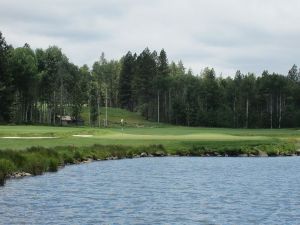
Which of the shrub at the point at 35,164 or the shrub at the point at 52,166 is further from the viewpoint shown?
the shrub at the point at 52,166

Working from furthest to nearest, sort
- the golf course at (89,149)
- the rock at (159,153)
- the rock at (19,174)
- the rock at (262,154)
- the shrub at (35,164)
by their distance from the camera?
the rock at (262,154) < the rock at (159,153) < the golf course at (89,149) < the shrub at (35,164) < the rock at (19,174)

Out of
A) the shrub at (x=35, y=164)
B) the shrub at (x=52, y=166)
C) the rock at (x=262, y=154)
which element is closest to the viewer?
the shrub at (x=35, y=164)

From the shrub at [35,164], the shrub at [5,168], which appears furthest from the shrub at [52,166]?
the shrub at [5,168]

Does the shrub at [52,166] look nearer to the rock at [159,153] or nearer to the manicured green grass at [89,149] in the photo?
the manicured green grass at [89,149]

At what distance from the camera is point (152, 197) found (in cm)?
3416

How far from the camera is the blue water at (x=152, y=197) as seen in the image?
27141 mm

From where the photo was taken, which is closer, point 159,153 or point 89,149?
point 89,149

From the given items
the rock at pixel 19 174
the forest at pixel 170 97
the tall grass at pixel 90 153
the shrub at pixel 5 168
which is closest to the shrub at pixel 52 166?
the tall grass at pixel 90 153

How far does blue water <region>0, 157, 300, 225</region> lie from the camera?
2714 cm

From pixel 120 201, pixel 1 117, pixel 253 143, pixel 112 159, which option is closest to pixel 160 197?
pixel 120 201

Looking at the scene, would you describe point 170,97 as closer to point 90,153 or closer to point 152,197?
point 90,153

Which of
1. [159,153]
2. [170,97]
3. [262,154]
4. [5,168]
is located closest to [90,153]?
[159,153]

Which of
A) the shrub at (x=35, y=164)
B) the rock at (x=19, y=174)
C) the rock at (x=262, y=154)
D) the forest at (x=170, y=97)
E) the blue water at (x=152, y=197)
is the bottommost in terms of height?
the rock at (x=262, y=154)

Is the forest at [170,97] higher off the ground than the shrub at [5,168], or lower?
higher
